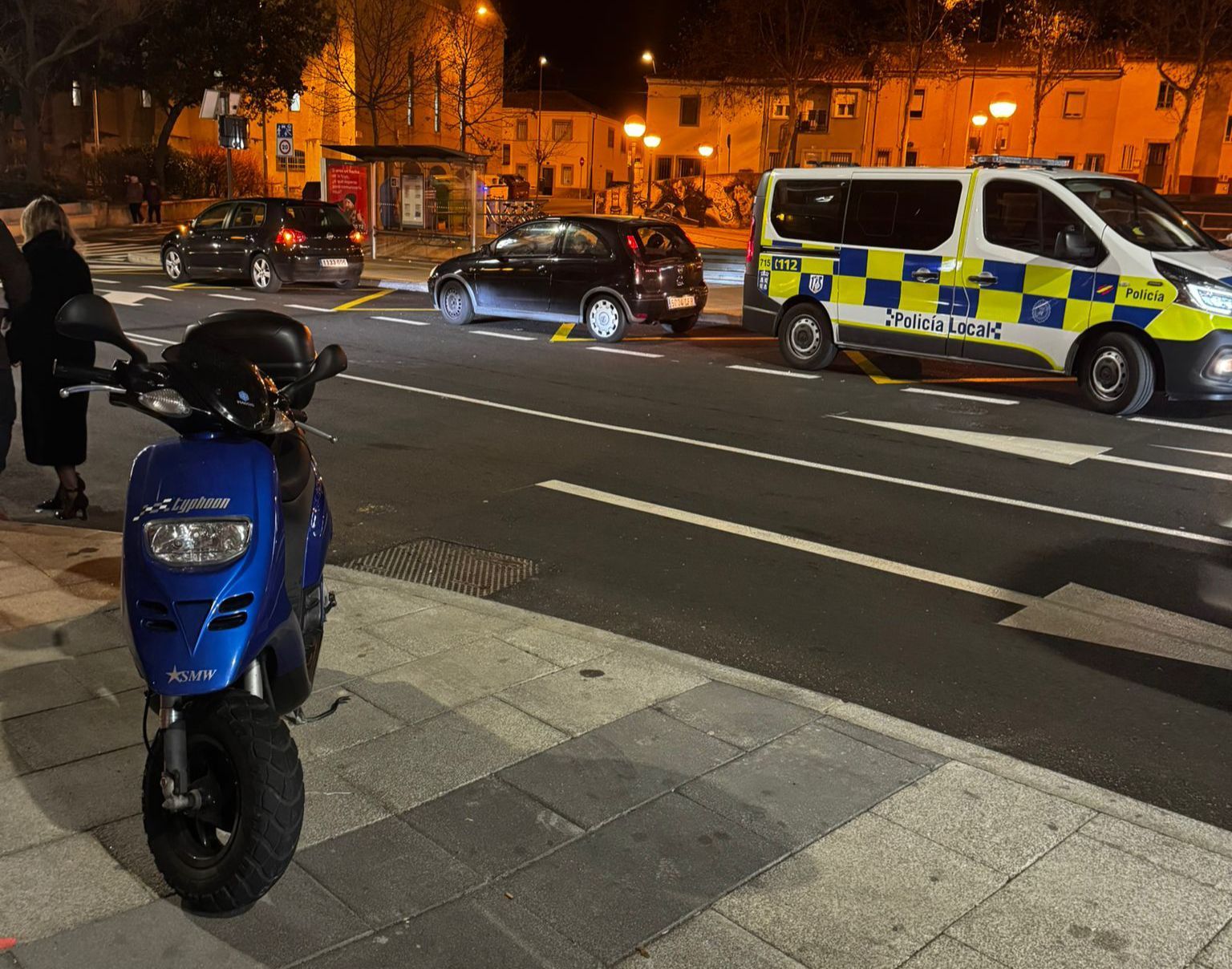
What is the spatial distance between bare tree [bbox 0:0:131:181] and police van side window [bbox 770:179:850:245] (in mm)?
30480

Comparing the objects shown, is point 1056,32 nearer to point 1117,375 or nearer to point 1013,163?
point 1013,163

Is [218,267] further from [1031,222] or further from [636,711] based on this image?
[636,711]

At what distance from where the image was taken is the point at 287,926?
2.86 meters

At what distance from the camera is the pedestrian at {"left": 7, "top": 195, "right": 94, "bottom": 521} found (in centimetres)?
636

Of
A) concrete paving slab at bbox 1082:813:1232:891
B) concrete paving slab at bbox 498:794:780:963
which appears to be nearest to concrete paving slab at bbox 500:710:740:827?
concrete paving slab at bbox 498:794:780:963

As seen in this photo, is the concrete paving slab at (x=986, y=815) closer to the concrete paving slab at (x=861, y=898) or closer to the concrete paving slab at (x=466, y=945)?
the concrete paving slab at (x=861, y=898)

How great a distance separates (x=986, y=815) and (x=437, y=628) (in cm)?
241

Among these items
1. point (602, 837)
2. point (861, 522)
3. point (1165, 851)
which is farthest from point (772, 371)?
point (602, 837)

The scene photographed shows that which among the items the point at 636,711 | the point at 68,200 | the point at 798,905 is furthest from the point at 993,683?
the point at 68,200

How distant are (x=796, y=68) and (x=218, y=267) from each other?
22.3 metres

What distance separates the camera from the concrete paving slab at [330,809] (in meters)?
3.28

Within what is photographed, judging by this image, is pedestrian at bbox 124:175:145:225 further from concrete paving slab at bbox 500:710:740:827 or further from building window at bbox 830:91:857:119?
concrete paving slab at bbox 500:710:740:827

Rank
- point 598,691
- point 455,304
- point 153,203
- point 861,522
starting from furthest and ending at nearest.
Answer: point 153,203, point 455,304, point 861,522, point 598,691

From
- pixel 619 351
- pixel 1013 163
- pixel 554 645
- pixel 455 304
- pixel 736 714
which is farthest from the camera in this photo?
pixel 455 304
